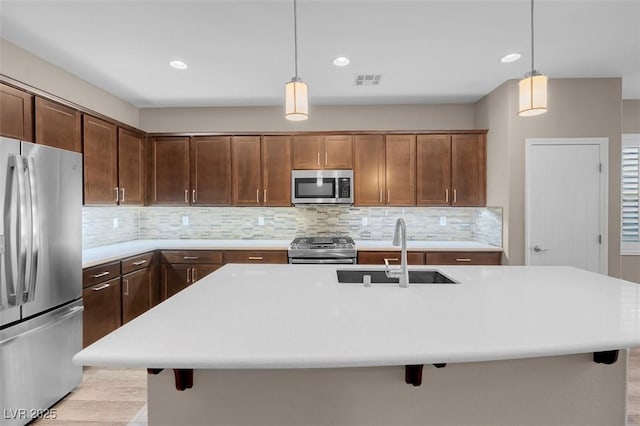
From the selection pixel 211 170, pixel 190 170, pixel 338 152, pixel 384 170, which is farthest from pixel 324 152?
pixel 190 170

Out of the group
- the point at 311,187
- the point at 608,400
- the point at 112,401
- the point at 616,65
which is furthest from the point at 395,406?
the point at 616,65

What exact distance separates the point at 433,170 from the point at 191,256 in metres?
3.04

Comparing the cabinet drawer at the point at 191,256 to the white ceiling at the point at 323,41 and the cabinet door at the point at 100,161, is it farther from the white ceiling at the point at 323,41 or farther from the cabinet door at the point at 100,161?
the white ceiling at the point at 323,41

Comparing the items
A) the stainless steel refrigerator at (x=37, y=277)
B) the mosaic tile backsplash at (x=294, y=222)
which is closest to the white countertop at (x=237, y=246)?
the mosaic tile backsplash at (x=294, y=222)

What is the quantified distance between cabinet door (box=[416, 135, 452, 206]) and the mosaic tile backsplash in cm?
34

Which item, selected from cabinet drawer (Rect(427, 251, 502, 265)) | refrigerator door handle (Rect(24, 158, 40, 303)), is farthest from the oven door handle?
refrigerator door handle (Rect(24, 158, 40, 303))

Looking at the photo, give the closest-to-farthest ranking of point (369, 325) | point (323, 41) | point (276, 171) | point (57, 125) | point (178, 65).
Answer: point (369, 325) → point (323, 41) → point (57, 125) → point (178, 65) → point (276, 171)

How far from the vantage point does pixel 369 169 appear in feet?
13.2

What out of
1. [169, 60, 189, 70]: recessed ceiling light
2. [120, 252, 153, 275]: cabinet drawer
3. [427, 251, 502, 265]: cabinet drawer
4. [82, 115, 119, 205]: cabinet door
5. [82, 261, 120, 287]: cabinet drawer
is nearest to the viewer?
[82, 261, 120, 287]: cabinet drawer

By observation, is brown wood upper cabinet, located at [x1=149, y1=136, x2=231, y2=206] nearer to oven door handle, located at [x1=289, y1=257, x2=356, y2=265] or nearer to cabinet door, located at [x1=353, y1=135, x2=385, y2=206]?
oven door handle, located at [x1=289, y1=257, x2=356, y2=265]

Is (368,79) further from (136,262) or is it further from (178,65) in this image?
(136,262)

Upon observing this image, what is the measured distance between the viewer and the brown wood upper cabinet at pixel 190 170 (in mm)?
4070

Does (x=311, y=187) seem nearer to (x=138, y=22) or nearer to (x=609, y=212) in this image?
(x=138, y=22)

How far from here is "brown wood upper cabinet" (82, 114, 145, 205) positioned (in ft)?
10.2
